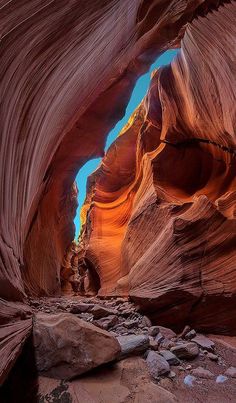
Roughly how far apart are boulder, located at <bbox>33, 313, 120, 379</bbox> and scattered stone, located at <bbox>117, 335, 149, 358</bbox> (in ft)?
1.23

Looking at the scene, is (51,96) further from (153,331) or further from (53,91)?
(153,331)

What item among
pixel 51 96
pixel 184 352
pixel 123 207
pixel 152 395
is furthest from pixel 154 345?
pixel 123 207

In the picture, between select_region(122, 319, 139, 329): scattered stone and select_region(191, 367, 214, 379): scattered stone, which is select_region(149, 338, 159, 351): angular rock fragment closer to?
select_region(191, 367, 214, 379): scattered stone

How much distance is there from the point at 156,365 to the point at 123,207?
8.73 meters

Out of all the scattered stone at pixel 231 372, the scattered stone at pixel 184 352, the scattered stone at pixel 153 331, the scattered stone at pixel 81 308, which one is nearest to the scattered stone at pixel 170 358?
the scattered stone at pixel 184 352

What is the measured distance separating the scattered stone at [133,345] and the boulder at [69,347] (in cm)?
38

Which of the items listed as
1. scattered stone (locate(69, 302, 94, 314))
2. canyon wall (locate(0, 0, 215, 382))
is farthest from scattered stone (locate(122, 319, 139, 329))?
canyon wall (locate(0, 0, 215, 382))

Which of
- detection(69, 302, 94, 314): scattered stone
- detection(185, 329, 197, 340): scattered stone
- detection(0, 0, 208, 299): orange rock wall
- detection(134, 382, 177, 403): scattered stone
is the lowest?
detection(185, 329, 197, 340): scattered stone

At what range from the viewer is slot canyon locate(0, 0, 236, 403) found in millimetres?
2807

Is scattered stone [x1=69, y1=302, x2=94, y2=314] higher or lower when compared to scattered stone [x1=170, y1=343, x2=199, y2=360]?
higher

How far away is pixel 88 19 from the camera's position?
540 centimetres

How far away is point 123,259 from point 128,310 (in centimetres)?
299

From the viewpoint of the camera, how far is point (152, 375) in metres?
3.02

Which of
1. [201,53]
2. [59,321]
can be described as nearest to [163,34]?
[201,53]
